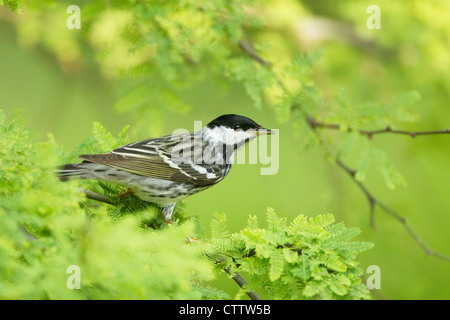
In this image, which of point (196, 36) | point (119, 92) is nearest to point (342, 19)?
point (119, 92)

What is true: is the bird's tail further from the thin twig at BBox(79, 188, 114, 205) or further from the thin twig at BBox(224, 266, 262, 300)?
the thin twig at BBox(224, 266, 262, 300)

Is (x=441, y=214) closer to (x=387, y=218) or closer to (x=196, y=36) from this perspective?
(x=387, y=218)

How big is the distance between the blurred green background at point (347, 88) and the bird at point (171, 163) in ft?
1.19

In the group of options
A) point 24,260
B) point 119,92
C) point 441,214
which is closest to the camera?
point 24,260

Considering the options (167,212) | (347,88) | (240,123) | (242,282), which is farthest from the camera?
(347,88)

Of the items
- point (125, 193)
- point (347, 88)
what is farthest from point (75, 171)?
point (347, 88)

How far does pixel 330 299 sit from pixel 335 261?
6.5 inches

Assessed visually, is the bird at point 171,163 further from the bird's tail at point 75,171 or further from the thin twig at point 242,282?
the thin twig at point 242,282

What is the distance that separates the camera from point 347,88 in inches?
237

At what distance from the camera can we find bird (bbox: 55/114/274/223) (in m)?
3.04

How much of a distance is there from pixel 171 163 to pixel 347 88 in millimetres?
3081

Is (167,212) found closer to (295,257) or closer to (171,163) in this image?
(171,163)

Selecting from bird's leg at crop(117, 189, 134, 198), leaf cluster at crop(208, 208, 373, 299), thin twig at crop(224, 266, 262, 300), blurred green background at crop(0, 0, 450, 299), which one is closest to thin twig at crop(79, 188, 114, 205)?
bird's leg at crop(117, 189, 134, 198)
